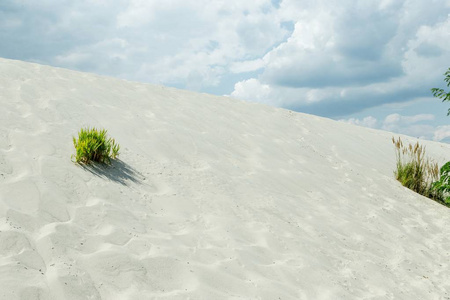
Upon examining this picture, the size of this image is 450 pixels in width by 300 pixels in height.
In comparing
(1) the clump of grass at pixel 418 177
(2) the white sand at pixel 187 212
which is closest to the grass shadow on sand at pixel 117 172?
(2) the white sand at pixel 187 212

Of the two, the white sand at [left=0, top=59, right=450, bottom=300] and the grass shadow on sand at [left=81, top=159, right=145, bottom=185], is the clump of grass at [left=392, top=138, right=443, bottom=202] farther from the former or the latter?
the grass shadow on sand at [left=81, top=159, right=145, bottom=185]

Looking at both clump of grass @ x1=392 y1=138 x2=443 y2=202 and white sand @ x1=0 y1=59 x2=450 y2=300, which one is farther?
clump of grass @ x1=392 y1=138 x2=443 y2=202

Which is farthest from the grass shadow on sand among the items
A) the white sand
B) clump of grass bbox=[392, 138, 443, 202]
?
clump of grass bbox=[392, 138, 443, 202]

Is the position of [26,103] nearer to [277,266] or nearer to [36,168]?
[36,168]

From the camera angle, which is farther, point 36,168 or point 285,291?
point 36,168

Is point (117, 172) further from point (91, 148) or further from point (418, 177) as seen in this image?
point (418, 177)

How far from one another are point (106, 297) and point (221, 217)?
5.50 feet

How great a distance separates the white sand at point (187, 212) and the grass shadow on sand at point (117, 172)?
0.08ft

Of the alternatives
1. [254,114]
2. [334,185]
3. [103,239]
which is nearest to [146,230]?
[103,239]

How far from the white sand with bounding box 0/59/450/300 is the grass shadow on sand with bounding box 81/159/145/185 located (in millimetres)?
24

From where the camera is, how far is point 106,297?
8.72ft

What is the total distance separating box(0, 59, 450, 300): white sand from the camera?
2.96 m

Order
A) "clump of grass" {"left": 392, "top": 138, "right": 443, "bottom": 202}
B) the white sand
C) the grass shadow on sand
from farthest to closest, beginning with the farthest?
"clump of grass" {"left": 392, "top": 138, "right": 443, "bottom": 202}, the grass shadow on sand, the white sand

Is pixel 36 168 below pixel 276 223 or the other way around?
the other way around
